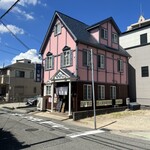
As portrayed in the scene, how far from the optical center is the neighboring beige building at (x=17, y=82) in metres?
34.6

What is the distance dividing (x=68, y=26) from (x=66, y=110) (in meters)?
8.14

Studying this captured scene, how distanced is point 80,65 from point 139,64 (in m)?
9.26

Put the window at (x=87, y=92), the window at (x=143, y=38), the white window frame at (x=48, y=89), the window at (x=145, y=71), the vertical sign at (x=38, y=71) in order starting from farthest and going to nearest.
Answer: the window at (x=143, y=38)
the window at (x=145, y=71)
the vertical sign at (x=38, y=71)
the white window frame at (x=48, y=89)
the window at (x=87, y=92)

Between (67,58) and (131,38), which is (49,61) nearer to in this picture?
(67,58)

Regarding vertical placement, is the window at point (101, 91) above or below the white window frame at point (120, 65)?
below

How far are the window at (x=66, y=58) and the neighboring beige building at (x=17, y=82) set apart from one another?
727 inches

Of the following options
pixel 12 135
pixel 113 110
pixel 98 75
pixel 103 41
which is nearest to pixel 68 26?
pixel 103 41

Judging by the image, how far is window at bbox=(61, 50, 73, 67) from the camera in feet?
57.7

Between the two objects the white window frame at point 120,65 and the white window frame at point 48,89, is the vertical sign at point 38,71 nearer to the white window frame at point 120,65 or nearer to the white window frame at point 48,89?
the white window frame at point 48,89

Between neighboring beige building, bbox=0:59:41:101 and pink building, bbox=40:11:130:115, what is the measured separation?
16.1 m

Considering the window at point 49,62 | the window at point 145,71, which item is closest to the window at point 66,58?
the window at point 49,62

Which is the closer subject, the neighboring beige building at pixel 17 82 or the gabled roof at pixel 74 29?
the gabled roof at pixel 74 29

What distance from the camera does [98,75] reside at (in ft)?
61.5

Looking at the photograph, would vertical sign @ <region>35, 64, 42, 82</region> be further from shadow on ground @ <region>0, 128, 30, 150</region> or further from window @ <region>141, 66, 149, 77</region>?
window @ <region>141, 66, 149, 77</region>
